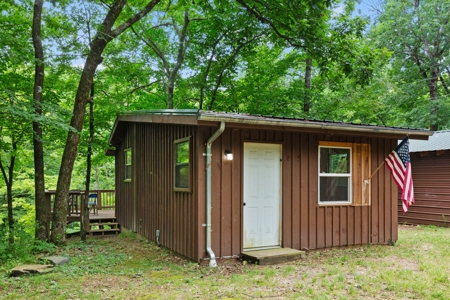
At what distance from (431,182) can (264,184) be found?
733 centimetres

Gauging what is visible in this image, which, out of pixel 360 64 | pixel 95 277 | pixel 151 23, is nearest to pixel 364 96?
pixel 360 64

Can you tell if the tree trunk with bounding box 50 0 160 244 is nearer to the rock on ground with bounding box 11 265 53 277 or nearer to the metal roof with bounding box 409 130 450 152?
the rock on ground with bounding box 11 265 53 277

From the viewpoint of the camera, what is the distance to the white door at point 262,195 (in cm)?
639

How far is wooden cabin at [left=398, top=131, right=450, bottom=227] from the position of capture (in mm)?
10688

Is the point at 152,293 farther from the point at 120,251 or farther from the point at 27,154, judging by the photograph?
the point at 27,154

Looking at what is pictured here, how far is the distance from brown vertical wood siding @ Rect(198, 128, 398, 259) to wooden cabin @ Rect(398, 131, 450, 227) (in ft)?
13.7

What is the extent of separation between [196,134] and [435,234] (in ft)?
23.2

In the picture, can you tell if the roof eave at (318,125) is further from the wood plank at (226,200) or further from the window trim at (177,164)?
the window trim at (177,164)

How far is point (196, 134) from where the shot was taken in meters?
5.91

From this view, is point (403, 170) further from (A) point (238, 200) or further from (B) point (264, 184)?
(A) point (238, 200)

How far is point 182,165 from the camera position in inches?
261

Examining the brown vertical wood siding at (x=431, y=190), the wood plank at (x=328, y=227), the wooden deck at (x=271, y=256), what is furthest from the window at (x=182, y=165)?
the brown vertical wood siding at (x=431, y=190)

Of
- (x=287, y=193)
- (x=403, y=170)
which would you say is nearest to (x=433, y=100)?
(x=403, y=170)

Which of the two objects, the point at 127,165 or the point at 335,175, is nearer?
the point at 335,175
